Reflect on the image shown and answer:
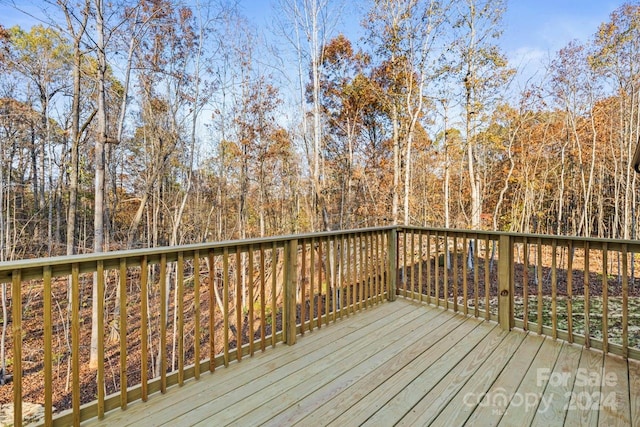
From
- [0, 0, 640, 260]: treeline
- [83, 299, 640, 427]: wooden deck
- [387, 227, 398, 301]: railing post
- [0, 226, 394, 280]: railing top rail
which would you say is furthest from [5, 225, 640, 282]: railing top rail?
[0, 0, 640, 260]: treeline

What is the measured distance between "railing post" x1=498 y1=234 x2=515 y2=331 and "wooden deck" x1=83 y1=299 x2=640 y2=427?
0.53ft

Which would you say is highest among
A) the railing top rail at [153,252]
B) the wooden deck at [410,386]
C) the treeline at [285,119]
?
the treeline at [285,119]

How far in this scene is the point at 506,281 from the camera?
2.95 m

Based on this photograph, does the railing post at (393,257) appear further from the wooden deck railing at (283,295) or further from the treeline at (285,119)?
the treeline at (285,119)

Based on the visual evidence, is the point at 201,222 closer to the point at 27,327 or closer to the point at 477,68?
the point at 27,327

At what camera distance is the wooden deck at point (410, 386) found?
5.52 ft

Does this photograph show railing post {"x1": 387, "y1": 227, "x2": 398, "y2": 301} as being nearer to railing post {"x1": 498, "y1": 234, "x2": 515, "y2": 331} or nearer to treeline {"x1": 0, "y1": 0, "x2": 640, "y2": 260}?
railing post {"x1": 498, "y1": 234, "x2": 515, "y2": 331}

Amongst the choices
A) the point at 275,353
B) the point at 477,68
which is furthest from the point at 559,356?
the point at 477,68

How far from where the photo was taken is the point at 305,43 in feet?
27.3

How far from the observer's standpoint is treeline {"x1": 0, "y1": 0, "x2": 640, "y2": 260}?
757 cm

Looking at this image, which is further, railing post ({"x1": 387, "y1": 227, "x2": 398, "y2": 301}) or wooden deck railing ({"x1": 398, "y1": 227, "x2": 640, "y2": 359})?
railing post ({"x1": 387, "y1": 227, "x2": 398, "y2": 301})

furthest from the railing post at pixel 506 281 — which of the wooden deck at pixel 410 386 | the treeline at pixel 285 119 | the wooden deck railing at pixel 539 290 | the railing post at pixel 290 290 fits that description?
the treeline at pixel 285 119

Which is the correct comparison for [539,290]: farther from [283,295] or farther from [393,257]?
[283,295]

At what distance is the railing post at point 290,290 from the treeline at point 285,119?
17.6 feet
